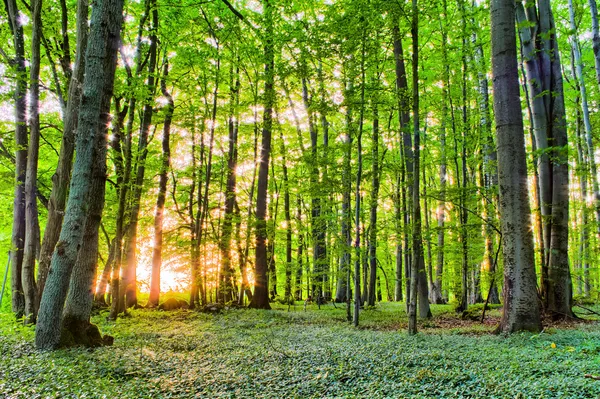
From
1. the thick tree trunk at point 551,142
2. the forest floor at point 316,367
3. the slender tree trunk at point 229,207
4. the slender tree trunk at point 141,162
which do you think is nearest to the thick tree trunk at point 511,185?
the forest floor at point 316,367

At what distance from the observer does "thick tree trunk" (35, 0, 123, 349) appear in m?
5.21

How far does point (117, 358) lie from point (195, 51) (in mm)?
9978

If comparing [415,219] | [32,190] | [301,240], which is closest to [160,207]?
[32,190]

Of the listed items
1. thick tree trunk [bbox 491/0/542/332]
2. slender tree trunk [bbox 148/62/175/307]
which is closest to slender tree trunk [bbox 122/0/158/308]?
slender tree trunk [bbox 148/62/175/307]

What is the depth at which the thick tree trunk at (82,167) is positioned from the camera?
5.21 meters

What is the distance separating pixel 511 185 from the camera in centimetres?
654

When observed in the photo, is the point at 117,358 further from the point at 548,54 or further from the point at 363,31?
the point at 548,54

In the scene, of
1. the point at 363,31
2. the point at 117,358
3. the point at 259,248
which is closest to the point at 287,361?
the point at 117,358

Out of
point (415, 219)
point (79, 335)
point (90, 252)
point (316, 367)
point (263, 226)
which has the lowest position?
point (316, 367)

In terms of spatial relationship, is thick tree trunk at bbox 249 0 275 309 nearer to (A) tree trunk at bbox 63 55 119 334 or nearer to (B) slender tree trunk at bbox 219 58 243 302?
(B) slender tree trunk at bbox 219 58 243 302

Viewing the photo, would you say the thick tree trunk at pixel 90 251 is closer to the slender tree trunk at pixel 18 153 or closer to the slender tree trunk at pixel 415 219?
the slender tree trunk at pixel 18 153

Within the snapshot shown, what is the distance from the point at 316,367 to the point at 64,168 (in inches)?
259

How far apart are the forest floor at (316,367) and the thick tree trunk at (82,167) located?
1.62 ft

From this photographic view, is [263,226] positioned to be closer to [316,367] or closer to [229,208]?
[229,208]
